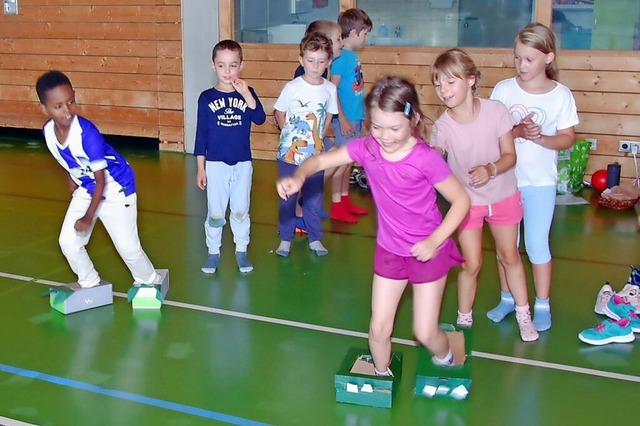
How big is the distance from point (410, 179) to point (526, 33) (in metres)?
1.26

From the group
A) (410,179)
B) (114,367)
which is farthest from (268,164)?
(410,179)

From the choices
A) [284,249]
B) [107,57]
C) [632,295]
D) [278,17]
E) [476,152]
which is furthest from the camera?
[107,57]

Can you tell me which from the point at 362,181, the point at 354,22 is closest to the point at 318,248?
the point at 354,22

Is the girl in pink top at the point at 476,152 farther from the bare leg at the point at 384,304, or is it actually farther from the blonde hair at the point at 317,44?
the blonde hair at the point at 317,44

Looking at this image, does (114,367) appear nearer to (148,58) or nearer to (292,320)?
(292,320)

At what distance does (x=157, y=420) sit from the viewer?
353 cm

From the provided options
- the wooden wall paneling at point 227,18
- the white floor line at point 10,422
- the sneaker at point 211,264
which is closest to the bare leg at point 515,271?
the sneaker at point 211,264

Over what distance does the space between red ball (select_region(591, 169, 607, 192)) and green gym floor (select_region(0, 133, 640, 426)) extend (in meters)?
1.03

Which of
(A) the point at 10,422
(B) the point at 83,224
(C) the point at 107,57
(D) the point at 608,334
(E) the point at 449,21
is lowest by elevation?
(A) the point at 10,422

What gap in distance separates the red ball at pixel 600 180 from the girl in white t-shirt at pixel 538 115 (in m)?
3.52

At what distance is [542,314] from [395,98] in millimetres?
1869

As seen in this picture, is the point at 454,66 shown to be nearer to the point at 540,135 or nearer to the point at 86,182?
the point at 540,135

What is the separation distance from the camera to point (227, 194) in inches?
209

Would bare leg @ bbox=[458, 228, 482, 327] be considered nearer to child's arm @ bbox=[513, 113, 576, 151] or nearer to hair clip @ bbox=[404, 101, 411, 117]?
child's arm @ bbox=[513, 113, 576, 151]
